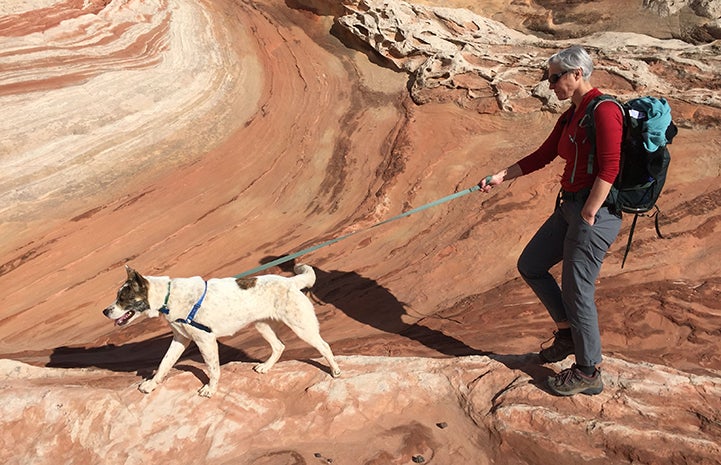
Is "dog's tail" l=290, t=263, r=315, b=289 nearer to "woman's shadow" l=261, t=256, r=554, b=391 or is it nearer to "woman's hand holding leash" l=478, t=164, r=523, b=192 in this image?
"woman's shadow" l=261, t=256, r=554, b=391

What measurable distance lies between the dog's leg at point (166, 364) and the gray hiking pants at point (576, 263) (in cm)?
271

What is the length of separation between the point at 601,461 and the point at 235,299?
271 centimetres

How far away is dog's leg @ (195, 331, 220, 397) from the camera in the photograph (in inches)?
171

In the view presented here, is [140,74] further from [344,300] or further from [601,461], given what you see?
[601,461]

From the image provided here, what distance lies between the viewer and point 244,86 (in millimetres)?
11336

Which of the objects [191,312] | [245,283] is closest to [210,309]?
[191,312]

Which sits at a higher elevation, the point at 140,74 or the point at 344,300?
the point at 140,74

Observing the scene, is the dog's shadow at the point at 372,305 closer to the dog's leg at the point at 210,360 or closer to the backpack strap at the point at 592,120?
the dog's leg at the point at 210,360

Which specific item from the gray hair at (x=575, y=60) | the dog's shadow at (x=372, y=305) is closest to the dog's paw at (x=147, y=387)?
the dog's shadow at (x=372, y=305)

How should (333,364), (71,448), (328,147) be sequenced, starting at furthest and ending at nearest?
(328,147), (333,364), (71,448)

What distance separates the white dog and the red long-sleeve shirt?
2.14m

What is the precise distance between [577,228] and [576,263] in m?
0.23

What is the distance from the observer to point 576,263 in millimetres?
3701

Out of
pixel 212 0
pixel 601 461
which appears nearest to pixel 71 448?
pixel 601 461
